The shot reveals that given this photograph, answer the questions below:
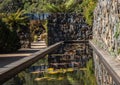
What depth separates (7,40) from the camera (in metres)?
15.7

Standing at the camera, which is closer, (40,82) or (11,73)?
(40,82)

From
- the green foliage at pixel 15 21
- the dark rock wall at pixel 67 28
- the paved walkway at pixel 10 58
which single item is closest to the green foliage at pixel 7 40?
the paved walkway at pixel 10 58

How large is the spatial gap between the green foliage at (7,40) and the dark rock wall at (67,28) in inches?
207

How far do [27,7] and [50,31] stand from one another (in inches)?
660

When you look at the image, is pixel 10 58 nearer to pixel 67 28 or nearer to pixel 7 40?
pixel 7 40

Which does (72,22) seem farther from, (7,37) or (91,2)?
(7,37)

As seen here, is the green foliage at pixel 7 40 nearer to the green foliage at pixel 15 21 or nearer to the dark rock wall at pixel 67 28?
the green foliage at pixel 15 21

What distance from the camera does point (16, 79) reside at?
6.30m

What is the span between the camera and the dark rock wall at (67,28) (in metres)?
21.6

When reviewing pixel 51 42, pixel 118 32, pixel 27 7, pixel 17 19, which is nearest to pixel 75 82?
pixel 118 32

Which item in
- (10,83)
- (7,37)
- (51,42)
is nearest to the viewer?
(10,83)

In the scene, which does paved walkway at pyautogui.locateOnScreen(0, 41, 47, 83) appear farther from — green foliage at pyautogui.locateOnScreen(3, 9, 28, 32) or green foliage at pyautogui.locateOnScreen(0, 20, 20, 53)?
green foliage at pyautogui.locateOnScreen(3, 9, 28, 32)

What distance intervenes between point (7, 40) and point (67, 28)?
6596 millimetres

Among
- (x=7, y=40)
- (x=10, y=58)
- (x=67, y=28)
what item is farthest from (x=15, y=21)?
(x=10, y=58)
